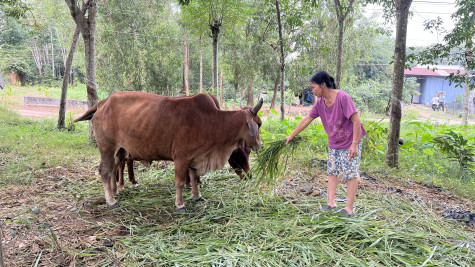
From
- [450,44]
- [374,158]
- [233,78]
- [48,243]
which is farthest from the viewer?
[233,78]

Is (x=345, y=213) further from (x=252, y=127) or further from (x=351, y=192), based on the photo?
(x=252, y=127)

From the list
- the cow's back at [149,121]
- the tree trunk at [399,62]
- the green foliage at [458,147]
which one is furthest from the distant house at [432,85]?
the cow's back at [149,121]

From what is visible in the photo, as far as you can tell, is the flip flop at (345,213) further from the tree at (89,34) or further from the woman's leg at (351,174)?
the tree at (89,34)

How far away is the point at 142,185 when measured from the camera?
17.2 feet

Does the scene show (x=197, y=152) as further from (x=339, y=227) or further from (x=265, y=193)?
(x=339, y=227)

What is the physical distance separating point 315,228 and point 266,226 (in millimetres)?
531

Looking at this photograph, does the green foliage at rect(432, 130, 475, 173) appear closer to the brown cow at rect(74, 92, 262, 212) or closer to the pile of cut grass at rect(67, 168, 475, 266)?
the pile of cut grass at rect(67, 168, 475, 266)

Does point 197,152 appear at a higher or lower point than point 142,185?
higher

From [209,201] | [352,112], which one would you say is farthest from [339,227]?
[209,201]

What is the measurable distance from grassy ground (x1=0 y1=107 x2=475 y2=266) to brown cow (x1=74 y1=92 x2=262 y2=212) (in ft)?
1.66

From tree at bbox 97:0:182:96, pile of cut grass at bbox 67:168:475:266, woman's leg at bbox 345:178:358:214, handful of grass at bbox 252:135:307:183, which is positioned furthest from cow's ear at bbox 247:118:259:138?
tree at bbox 97:0:182:96

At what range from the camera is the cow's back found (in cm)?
425

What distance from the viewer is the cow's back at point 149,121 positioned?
13.9ft

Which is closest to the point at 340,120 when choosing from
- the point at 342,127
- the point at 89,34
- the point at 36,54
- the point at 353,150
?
the point at 342,127
